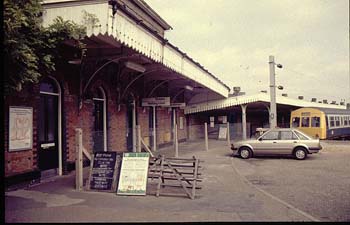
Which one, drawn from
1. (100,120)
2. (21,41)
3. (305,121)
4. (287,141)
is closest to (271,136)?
(287,141)

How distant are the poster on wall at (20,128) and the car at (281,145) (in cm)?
961

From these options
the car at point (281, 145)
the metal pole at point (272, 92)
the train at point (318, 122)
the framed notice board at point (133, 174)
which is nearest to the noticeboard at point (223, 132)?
the train at point (318, 122)

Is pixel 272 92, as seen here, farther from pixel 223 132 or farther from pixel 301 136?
pixel 223 132

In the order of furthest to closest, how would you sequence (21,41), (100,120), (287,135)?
(287,135)
(100,120)
(21,41)

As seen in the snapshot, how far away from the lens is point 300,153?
46.9 feet

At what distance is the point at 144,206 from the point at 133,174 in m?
1.25

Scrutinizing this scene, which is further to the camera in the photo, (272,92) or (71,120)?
(272,92)

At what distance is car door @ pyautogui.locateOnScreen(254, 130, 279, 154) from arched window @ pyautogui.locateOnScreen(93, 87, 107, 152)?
699 centimetres

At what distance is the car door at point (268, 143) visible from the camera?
14695 millimetres

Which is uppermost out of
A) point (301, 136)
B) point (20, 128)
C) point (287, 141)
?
point (20, 128)

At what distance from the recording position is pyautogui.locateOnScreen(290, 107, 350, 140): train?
78.1 ft

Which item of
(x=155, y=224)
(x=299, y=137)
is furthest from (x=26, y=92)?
(x=299, y=137)

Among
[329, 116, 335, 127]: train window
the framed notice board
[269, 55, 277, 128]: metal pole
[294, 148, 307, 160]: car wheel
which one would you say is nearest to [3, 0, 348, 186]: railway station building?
the framed notice board

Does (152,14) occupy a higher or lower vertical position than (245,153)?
higher
